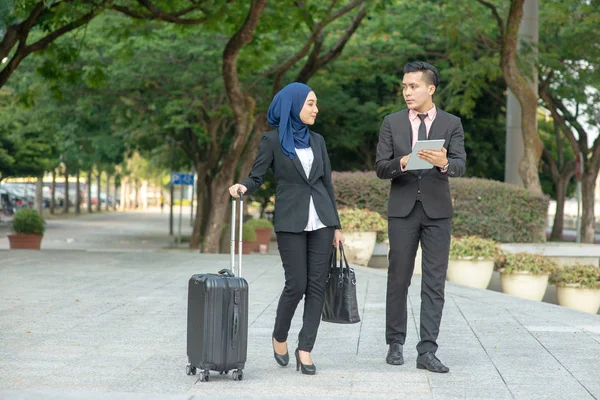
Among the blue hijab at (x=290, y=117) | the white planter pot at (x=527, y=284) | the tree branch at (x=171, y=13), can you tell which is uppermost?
the tree branch at (x=171, y=13)

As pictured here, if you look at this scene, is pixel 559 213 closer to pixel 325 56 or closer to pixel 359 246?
pixel 325 56

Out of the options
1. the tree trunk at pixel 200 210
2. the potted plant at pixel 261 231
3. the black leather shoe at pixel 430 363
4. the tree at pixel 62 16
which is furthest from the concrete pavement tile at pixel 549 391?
the tree trunk at pixel 200 210

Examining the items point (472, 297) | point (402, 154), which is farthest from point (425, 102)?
point (472, 297)

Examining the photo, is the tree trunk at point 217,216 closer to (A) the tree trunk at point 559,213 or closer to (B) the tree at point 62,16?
(B) the tree at point 62,16

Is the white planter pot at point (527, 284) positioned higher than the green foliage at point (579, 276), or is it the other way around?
the green foliage at point (579, 276)

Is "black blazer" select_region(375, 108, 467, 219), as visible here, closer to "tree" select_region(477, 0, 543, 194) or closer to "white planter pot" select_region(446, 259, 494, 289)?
"white planter pot" select_region(446, 259, 494, 289)

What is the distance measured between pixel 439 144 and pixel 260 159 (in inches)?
44.2

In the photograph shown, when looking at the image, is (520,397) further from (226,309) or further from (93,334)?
(93,334)

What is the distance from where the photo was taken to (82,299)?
401 inches

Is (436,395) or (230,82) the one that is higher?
(230,82)

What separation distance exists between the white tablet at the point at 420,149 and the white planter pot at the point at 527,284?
751 cm

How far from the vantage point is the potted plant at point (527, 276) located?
514 inches

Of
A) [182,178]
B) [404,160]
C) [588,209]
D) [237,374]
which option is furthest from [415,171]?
[182,178]

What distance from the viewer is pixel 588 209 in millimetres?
30734
